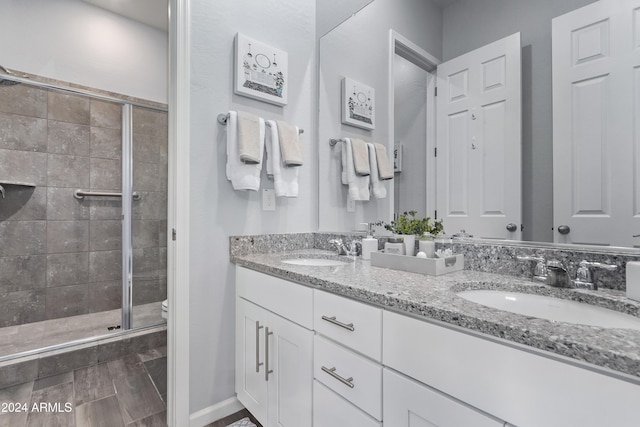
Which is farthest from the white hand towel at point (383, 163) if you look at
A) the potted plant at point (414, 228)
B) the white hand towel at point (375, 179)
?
the potted plant at point (414, 228)

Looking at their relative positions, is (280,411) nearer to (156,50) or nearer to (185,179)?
(185,179)

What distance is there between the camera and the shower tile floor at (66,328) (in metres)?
1.96

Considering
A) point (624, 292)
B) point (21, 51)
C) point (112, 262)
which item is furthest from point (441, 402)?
point (21, 51)

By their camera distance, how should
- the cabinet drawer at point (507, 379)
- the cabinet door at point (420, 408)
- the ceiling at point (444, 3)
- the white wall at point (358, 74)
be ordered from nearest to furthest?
the cabinet drawer at point (507, 379), the cabinet door at point (420, 408), the ceiling at point (444, 3), the white wall at point (358, 74)

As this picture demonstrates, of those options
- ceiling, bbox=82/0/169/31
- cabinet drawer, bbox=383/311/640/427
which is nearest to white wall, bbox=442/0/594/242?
cabinet drawer, bbox=383/311/640/427

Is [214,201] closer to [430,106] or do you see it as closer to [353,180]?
[353,180]

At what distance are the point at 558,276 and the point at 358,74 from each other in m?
1.37

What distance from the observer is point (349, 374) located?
0.90 meters

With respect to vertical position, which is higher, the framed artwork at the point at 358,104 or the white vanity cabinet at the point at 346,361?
the framed artwork at the point at 358,104

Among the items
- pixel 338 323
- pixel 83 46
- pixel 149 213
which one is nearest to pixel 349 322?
pixel 338 323

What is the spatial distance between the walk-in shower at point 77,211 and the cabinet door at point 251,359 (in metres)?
1.21

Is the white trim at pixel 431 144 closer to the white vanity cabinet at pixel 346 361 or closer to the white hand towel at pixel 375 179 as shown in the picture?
the white hand towel at pixel 375 179

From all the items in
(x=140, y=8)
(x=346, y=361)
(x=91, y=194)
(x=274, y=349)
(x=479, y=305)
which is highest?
(x=140, y=8)

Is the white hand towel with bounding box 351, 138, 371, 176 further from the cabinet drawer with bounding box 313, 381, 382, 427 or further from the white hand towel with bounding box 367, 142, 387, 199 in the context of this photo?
the cabinet drawer with bounding box 313, 381, 382, 427
